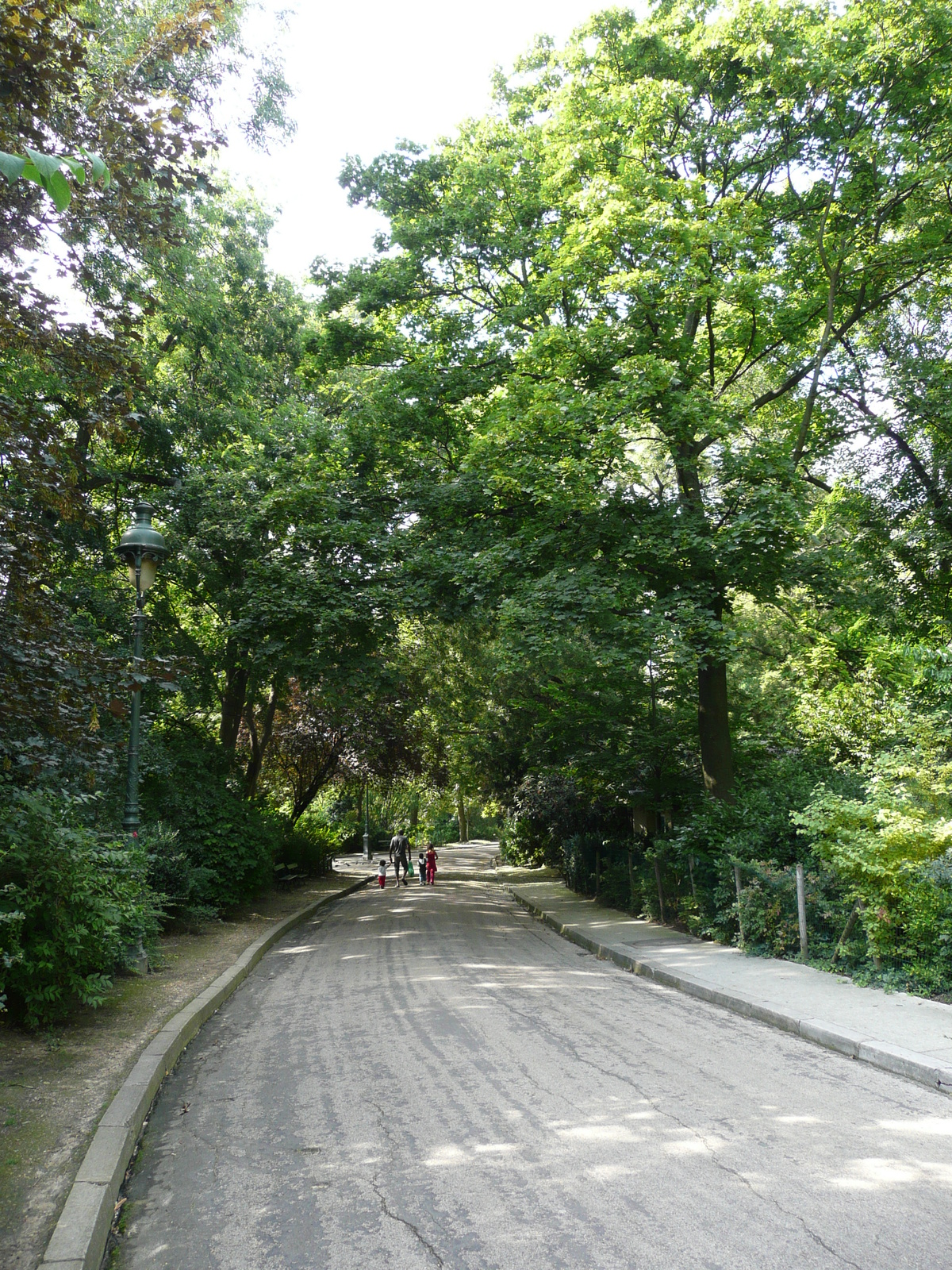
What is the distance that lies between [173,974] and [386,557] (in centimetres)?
834

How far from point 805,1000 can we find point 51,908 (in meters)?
6.83

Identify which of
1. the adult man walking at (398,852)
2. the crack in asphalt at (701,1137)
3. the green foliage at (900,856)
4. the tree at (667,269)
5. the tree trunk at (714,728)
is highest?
the tree at (667,269)

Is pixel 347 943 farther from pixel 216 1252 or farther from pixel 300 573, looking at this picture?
pixel 216 1252

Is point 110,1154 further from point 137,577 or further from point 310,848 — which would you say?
point 310,848

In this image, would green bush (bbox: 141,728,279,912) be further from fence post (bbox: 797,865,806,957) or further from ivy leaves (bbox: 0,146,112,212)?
ivy leaves (bbox: 0,146,112,212)

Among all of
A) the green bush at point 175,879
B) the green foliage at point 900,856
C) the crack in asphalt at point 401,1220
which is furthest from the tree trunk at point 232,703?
the crack in asphalt at point 401,1220

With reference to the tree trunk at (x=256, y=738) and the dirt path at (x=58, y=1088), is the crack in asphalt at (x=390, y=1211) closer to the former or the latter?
the dirt path at (x=58, y=1088)

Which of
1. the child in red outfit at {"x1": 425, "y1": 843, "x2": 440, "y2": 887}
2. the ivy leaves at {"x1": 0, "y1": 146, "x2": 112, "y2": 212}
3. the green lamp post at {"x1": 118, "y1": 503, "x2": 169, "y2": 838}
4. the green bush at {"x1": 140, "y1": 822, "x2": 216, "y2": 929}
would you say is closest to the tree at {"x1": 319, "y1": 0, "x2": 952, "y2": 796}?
the green lamp post at {"x1": 118, "y1": 503, "x2": 169, "y2": 838}

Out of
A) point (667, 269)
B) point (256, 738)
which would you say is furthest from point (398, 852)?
point (667, 269)

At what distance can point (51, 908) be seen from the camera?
21.5ft

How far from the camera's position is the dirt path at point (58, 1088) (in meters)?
3.89

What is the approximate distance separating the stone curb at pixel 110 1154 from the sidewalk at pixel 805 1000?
524cm

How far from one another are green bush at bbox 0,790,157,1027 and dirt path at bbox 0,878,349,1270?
0.33 m

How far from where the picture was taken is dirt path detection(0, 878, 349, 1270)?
3.89 metres
